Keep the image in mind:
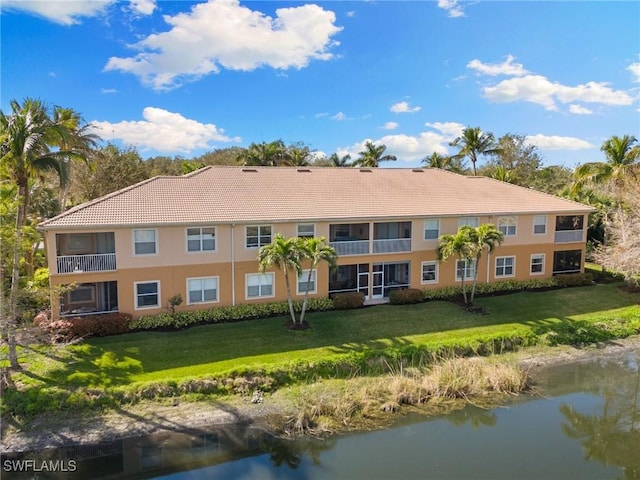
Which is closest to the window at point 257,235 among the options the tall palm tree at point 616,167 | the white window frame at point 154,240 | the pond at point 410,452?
the white window frame at point 154,240

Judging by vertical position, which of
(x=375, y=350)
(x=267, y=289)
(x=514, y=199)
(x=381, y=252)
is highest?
(x=514, y=199)

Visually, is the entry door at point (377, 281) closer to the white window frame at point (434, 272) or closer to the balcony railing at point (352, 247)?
the balcony railing at point (352, 247)

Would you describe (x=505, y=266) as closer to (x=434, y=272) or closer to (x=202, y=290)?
(x=434, y=272)

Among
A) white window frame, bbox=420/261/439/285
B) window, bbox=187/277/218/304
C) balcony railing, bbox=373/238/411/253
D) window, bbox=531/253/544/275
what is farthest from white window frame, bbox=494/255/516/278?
window, bbox=187/277/218/304

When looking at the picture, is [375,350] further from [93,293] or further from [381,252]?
[93,293]

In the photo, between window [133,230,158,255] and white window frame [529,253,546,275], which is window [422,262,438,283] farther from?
window [133,230,158,255]

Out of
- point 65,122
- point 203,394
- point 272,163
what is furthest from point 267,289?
point 272,163
